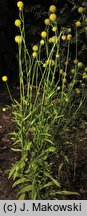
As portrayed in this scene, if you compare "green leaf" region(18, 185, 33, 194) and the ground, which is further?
the ground

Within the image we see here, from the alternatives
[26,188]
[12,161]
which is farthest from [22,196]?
[12,161]

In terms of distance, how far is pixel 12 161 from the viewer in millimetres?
4539

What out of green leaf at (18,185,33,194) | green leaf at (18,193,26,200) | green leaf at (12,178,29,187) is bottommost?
green leaf at (18,193,26,200)

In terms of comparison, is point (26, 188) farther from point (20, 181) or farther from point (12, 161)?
point (12, 161)

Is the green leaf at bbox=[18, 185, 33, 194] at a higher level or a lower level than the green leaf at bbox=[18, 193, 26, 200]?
higher

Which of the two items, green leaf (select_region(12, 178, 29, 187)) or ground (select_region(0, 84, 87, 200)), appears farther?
ground (select_region(0, 84, 87, 200))

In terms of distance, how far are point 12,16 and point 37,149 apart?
2.46 meters

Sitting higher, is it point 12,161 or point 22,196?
point 12,161

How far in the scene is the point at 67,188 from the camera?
167 inches

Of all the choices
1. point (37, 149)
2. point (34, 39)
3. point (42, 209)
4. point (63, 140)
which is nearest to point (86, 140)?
point (63, 140)

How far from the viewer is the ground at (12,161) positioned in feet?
13.8

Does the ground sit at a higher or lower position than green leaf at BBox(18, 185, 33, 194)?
higher

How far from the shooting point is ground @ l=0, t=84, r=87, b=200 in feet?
→ 13.8

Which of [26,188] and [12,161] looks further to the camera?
[12,161]
